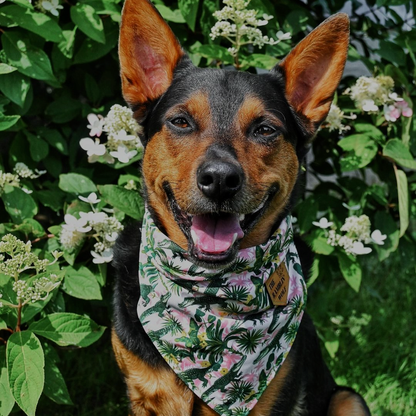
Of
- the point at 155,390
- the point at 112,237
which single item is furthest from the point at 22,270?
the point at 155,390

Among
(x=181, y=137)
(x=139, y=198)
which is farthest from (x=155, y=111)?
(x=139, y=198)

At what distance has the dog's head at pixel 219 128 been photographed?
9.37 feet

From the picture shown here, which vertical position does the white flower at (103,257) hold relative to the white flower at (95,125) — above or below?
below

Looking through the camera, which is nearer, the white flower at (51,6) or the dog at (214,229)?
the dog at (214,229)

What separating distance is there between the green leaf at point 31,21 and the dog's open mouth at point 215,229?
39.0 inches

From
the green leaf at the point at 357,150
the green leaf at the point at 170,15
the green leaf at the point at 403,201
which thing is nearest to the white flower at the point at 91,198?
the green leaf at the point at 170,15

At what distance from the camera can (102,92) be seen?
4.01 meters

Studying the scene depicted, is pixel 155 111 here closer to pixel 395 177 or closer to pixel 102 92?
pixel 102 92

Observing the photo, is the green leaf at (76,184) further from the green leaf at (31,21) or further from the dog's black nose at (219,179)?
the dog's black nose at (219,179)

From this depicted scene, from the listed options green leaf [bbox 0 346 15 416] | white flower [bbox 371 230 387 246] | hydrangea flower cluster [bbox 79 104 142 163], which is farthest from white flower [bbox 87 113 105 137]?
white flower [bbox 371 230 387 246]

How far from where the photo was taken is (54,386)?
3.34 metres

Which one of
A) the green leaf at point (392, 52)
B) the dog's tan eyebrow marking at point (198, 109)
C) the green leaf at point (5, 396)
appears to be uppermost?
the dog's tan eyebrow marking at point (198, 109)

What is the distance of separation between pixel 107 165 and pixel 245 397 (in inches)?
63.8

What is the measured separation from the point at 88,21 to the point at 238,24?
2.51ft
